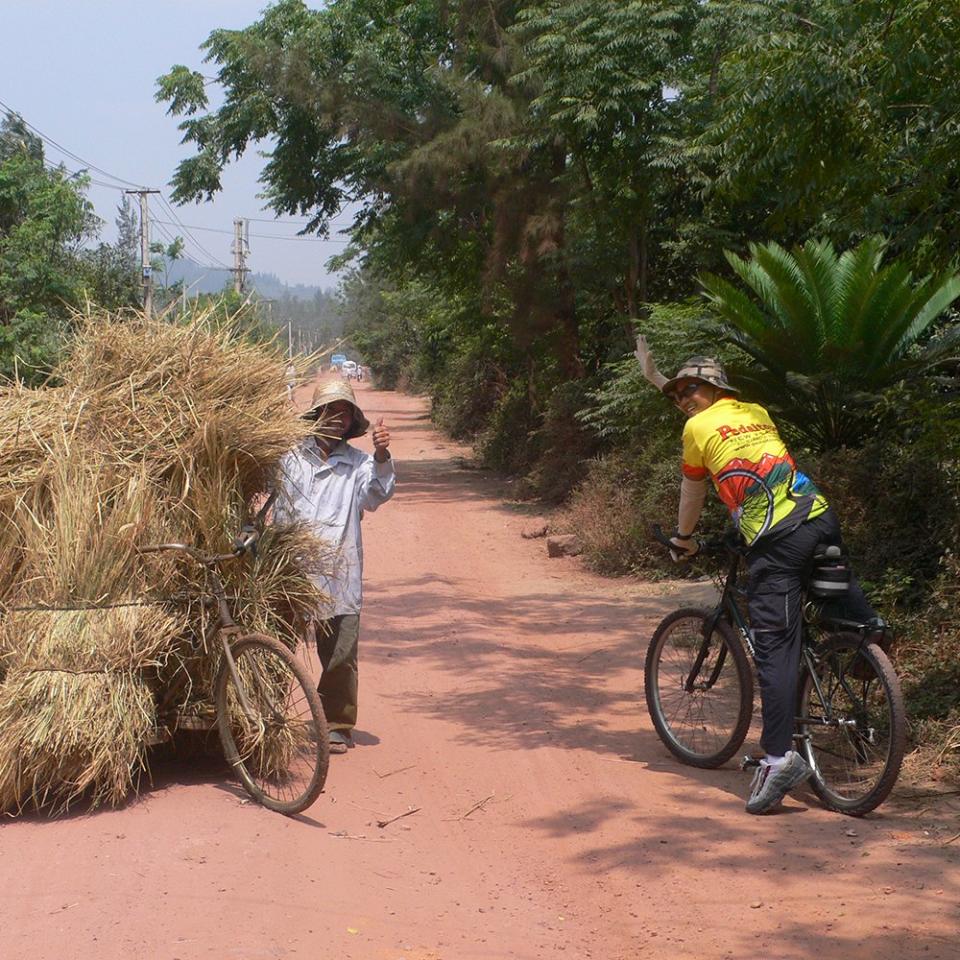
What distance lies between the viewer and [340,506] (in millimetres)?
6438

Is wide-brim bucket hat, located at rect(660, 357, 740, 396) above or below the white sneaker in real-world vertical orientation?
above

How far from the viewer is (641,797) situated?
587 centimetres

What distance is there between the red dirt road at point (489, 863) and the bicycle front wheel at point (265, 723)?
0.15m

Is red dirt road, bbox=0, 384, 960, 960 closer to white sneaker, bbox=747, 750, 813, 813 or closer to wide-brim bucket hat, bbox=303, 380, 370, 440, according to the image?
white sneaker, bbox=747, 750, 813, 813

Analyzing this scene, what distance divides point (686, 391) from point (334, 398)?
1739 millimetres

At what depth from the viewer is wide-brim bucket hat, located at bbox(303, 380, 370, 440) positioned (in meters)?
6.35

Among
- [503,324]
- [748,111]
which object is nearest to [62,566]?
[748,111]

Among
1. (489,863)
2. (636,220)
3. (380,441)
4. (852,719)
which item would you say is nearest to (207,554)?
(380,441)

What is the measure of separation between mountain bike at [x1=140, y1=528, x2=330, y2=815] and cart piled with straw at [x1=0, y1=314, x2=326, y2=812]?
0.12 metres

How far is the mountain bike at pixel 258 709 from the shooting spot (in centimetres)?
556

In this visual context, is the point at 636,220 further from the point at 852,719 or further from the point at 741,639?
the point at 852,719

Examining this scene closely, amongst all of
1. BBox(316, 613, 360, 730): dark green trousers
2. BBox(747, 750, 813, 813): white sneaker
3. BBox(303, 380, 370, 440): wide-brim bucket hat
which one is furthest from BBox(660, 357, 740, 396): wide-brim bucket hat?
BBox(316, 613, 360, 730): dark green trousers

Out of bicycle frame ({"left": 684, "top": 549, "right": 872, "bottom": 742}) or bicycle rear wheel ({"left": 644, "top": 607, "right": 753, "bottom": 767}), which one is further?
bicycle rear wheel ({"left": 644, "top": 607, "right": 753, "bottom": 767})

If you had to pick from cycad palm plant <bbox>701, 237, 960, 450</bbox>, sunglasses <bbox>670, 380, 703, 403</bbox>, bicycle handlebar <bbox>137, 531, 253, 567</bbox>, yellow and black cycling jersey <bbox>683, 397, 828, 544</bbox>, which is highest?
cycad palm plant <bbox>701, 237, 960, 450</bbox>
